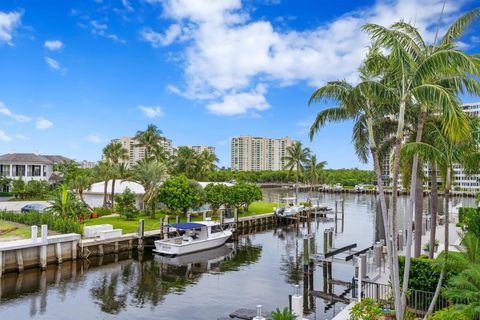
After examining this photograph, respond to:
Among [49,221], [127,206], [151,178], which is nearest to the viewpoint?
[49,221]

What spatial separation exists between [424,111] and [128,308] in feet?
53.2

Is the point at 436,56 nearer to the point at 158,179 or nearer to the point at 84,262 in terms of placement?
the point at 84,262

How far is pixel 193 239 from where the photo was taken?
33.9 m

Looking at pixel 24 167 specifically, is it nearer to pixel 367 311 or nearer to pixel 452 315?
pixel 367 311

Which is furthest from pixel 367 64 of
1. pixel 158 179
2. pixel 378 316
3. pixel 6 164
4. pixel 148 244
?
pixel 6 164

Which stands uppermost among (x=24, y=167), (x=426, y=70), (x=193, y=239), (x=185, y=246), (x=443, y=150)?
(x=426, y=70)

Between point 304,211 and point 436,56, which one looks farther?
point 304,211

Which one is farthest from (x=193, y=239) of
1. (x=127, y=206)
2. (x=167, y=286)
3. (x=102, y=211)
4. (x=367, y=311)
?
(x=367, y=311)

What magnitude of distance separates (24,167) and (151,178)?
38728 mm

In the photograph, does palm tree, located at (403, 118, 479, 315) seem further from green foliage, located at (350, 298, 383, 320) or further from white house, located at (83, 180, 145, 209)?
white house, located at (83, 180, 145, 209)

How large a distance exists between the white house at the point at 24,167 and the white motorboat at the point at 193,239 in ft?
149

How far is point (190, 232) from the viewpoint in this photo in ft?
113

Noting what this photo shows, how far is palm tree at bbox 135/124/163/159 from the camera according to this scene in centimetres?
6253

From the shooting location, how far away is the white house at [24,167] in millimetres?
68812
